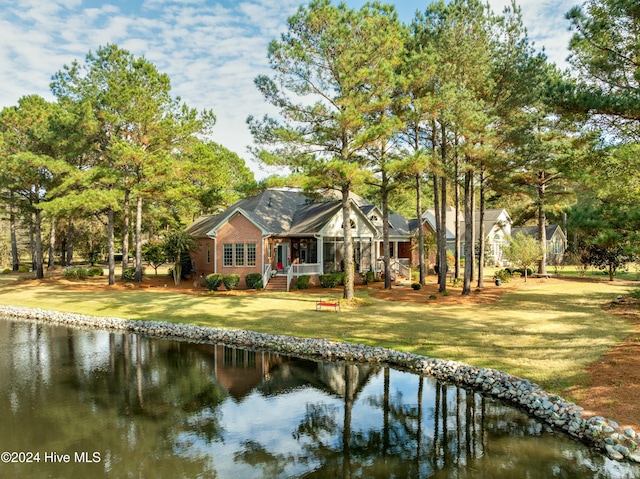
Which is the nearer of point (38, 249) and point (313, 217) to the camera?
point (313, 217)

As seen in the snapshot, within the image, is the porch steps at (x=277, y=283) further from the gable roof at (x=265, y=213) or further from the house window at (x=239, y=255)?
the gable roof at (x=265, y=213)

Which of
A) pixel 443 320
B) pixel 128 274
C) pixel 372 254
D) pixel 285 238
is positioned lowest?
pixel 443 320

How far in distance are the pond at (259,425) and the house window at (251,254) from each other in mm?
14553

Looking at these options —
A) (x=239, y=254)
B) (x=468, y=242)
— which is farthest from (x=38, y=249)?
(x=468, y=242)

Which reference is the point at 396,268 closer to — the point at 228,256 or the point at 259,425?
the point at 228,256

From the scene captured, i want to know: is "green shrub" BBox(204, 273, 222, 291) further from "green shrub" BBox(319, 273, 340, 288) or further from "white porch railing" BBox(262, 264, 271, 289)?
"green shrub" BBox(319, 273, 340, 288)

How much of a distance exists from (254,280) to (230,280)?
159 cm

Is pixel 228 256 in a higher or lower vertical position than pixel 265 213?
lower

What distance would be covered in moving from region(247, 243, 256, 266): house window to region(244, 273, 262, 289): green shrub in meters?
1.04

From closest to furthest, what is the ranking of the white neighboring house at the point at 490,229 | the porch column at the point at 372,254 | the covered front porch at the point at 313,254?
the covered front porch at the point at 313,254 → the porch column at the point at 372,254 → the white neighboring house at the point at 490,229

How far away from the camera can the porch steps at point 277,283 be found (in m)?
27.3

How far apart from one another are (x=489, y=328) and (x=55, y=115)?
31.0m

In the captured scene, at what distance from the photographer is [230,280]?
2730cm

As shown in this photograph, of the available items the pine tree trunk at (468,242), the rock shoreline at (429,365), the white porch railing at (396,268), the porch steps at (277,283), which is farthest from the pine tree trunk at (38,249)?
the pine tree trunk at (468,242)
